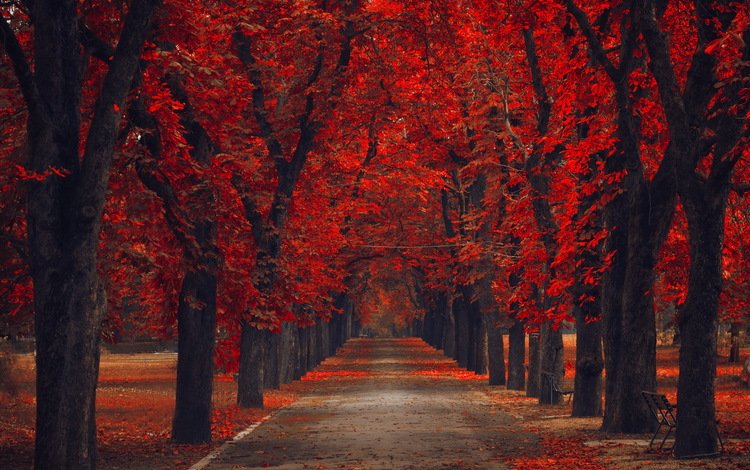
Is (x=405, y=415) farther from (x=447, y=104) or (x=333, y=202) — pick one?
(x=333, y=202)

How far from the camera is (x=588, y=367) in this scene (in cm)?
2536

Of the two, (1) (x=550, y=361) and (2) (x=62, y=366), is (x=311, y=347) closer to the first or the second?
(1) (x=550, y=361)

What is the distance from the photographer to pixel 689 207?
1656 cm

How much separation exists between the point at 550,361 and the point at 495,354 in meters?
11.4

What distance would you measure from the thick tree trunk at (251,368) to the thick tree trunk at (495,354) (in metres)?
13.5

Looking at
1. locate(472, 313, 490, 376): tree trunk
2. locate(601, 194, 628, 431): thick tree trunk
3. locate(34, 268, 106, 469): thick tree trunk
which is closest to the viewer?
locate(34, 268, 106, 469): thick tree trunk

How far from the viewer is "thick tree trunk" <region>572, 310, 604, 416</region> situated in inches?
989

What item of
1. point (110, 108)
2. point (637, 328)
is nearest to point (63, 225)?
point (110, 108)

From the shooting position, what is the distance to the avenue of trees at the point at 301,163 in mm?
13680

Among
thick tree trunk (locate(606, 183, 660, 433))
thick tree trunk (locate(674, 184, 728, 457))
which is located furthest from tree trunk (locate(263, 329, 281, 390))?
thick tree trunk (locate(674, 184, 728, 457))

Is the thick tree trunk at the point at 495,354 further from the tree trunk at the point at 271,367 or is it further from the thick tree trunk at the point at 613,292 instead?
the thick tree trunk at the point at 613,292

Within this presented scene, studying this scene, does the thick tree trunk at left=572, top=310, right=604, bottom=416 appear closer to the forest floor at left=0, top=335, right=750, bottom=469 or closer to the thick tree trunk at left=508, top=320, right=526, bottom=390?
the forest floor at left=0, top=335, right=750, bottom=469

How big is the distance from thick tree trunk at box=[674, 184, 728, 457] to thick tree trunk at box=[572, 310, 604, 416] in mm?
8102

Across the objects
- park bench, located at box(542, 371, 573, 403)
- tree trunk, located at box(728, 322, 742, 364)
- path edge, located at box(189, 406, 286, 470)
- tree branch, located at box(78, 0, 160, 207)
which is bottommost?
path edge, located at box(189, 406, 286, 470)
